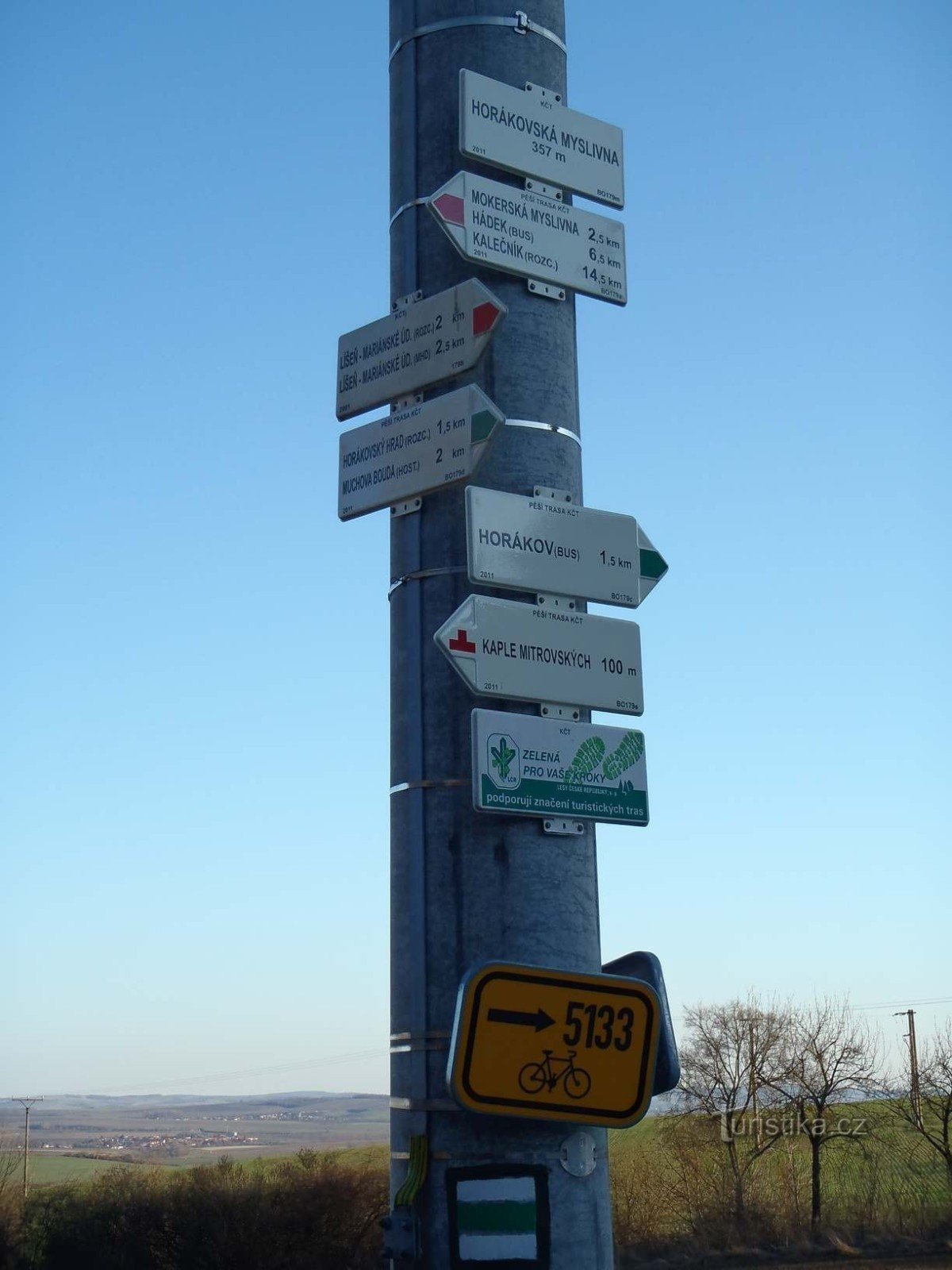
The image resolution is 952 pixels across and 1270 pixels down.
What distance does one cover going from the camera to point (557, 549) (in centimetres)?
368

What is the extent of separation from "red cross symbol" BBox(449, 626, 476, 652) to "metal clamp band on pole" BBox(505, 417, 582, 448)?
0.61 metres

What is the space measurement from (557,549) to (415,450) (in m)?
0.47

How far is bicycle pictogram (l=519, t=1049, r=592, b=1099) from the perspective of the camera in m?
3.15

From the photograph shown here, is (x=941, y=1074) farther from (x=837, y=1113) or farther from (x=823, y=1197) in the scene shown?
(x=823, y=1197)

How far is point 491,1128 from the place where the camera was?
3248mm

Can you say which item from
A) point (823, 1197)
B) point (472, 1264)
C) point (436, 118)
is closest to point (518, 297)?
point (436, 118)

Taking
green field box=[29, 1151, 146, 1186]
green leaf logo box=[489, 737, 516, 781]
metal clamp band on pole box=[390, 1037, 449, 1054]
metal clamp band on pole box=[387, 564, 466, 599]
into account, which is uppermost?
metal clamp band on pole box=[387, 564, 466, 599]

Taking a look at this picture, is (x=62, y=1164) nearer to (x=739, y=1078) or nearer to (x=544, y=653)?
(x=739, y=1078)

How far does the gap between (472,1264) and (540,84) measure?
9.87 feet

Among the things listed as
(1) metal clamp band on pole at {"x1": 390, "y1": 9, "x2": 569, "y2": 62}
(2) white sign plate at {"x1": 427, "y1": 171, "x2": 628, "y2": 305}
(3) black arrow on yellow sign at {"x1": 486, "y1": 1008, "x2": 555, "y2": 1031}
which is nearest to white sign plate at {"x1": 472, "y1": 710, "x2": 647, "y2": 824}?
(3) black arrow on yellow sign at {"x1": 486, "y1": 1008, "x2": 555, "y2": 1031}

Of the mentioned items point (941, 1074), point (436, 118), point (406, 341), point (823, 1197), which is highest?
point (436, 118)

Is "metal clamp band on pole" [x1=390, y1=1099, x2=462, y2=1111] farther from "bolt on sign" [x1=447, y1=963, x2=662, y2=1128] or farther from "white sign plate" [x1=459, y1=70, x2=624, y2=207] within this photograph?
"white sign plate" [x1=459, y1=70, x2=624, y2=207]

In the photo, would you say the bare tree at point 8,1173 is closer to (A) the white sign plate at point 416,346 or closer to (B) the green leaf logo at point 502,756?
(A) the white sign plate at point 416,346

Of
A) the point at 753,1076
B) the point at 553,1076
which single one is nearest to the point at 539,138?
the point at 553,1076
